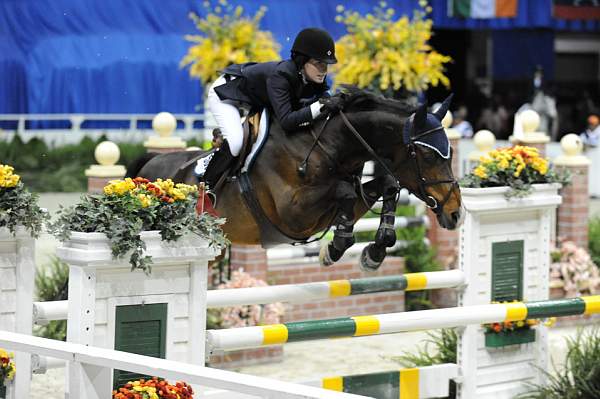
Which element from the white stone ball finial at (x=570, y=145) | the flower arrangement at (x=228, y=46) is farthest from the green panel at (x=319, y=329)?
the flower arrangement at (x=228, y=46)

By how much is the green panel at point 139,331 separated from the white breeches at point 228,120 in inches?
84.1

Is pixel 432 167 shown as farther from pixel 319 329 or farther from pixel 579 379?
pixel 579 379

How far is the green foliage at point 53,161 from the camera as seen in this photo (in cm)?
1652

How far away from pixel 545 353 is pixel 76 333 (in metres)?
3.34

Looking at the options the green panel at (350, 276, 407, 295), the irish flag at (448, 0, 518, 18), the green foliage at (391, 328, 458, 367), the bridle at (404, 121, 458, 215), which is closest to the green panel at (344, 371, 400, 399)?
the green panel at (350, 276, 407, 295)

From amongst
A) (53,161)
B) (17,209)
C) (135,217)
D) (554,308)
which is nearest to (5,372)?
(17,209)

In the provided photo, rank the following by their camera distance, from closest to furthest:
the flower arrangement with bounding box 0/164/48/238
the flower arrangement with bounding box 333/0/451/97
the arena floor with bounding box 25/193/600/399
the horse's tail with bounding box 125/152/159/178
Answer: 1. the flower arrangement with bounding box 0/164/48/238
2. the arena floor with bounding box 25/193/600/399
3. the horse's tail with bounding box 125/152/159/178
4. the flower arrangement with bounding box 333/0/451/97

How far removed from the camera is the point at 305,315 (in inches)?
352

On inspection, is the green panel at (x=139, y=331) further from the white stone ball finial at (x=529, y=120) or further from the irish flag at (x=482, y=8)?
the irish flag at (x=482, y=8)

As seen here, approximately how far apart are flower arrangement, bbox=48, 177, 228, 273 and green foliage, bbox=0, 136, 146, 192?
1192 centimetres

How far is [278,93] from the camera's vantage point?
6340 millimetres

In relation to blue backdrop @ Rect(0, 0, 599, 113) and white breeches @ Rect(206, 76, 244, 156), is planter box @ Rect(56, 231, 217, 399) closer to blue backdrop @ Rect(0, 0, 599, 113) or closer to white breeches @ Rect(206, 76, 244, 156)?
white breeches @ Rect(206, 76, 244, 156)

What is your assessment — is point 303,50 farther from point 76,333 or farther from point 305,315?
point 305,315

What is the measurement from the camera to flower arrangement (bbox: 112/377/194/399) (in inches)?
172
